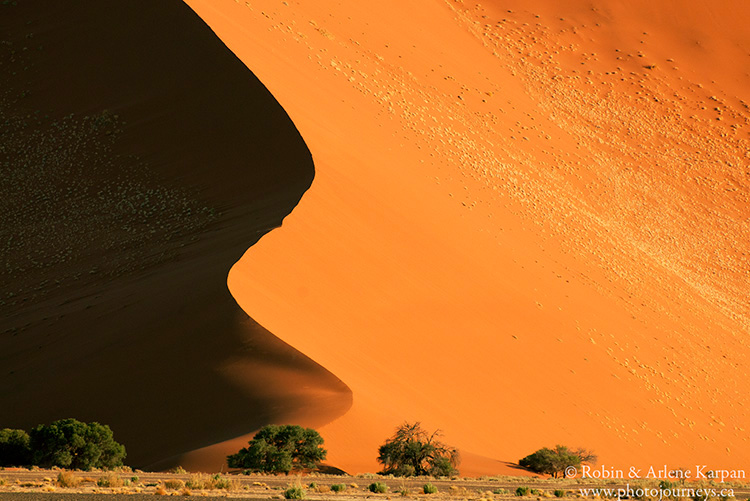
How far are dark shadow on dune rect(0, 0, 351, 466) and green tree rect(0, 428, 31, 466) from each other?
55.7 inches

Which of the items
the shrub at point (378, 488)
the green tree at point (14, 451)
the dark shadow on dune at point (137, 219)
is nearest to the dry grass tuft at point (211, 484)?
the shrub at point (378, 488)

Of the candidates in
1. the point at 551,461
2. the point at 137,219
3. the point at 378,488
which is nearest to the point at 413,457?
the point at 378,488

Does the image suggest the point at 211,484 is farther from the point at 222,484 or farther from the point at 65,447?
the point at 65,447

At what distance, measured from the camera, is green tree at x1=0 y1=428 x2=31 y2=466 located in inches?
530

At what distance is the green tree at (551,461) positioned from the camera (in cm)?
1441

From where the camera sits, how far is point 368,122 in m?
27.3

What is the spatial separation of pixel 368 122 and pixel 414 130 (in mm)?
2078

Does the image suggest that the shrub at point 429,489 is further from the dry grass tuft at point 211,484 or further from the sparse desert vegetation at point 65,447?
the sparse desert vegetation at point 65,447

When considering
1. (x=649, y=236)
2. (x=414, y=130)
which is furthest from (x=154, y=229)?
(x=649, y=236)

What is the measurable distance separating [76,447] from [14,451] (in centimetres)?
103

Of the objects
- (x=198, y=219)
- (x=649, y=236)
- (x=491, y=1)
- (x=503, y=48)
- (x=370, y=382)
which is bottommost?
(x=370, y=382)

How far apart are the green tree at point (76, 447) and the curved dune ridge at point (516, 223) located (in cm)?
312

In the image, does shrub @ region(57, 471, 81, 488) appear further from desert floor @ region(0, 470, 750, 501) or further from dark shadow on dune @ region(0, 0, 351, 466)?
dark shadow on dune @ region(0, 0, 351, 466)

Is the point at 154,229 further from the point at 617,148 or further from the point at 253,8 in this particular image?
the point at 617,148
